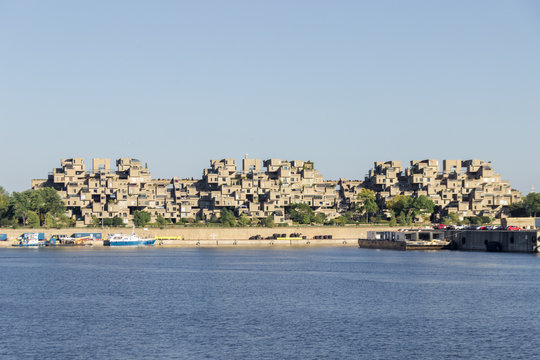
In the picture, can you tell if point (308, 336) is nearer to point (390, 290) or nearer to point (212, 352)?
point (212, 352)

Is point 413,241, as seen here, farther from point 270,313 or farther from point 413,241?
point 270,313

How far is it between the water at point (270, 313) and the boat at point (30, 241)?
3308 inches

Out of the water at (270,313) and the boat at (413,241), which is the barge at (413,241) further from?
the water at (270,313)

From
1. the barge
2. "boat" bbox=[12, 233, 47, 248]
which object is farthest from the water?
"boat" bbox=[12, 233, 47, 248]

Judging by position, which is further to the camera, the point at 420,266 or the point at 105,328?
the point at 420,266

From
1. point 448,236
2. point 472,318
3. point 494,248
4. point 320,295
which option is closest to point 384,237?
point 448,236

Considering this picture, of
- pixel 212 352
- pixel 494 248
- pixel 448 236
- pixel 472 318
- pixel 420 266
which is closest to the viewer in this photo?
pixel 212 352

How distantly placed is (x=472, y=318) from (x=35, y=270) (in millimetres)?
69825

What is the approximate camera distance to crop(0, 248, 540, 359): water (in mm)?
50844

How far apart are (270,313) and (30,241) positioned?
468ft

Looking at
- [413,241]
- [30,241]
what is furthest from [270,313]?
[30,241]

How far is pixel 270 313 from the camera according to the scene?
2589 inches

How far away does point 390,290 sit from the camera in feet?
271

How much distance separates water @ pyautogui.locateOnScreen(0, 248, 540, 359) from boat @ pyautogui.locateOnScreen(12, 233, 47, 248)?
3308 inches
